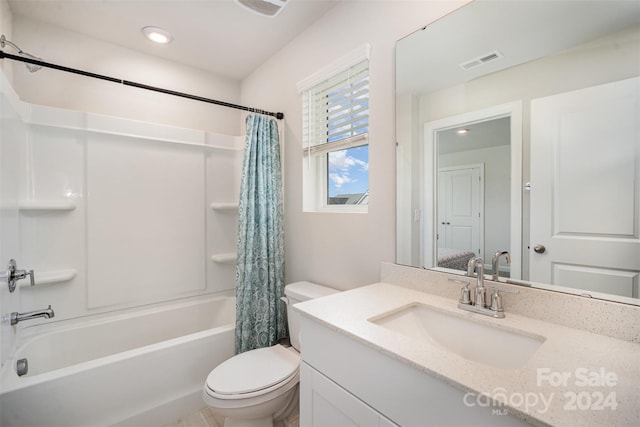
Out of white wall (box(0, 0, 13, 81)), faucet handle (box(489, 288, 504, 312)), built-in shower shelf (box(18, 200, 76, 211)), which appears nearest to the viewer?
faucet handle (box(489, 288, 504, 312))

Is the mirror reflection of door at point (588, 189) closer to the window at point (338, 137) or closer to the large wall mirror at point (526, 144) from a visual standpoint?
the large wall mirror at point (526, 144)

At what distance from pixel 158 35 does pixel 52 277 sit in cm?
179

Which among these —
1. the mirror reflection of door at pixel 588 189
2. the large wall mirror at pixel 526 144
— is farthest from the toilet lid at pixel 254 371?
the mirror reflection of door at pixel 588 189

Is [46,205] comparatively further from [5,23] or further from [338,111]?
[338,111]

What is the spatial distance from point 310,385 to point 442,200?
0.95m

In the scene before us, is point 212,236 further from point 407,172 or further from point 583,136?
point 583,136

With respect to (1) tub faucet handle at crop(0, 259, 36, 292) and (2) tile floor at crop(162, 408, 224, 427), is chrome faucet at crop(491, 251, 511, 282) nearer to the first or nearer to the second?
(2) tile floor at crop(162, 408, 224, 427)

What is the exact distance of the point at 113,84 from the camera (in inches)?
86.8

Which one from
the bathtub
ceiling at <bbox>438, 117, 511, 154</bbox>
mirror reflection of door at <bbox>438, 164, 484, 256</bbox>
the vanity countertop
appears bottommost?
the bathtub

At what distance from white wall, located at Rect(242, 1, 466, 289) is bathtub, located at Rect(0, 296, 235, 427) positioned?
0.81 m

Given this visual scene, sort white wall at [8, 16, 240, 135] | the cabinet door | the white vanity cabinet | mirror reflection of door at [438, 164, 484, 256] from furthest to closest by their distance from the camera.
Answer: white wall at [8, 16, 240, 135], mirror reflection of door at [438, 164, 484, 256], the cabinet door, the white vanity cabinet

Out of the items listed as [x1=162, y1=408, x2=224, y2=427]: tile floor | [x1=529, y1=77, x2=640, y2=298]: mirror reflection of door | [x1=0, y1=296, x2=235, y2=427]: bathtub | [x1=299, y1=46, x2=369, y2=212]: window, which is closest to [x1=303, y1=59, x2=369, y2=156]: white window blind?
[x1=299, y1=46, x2=369, y2=212]: window

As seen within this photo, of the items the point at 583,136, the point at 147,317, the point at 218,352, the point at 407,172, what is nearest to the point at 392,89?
the point at 407,172

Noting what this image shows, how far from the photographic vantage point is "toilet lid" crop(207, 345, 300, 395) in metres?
1.34
